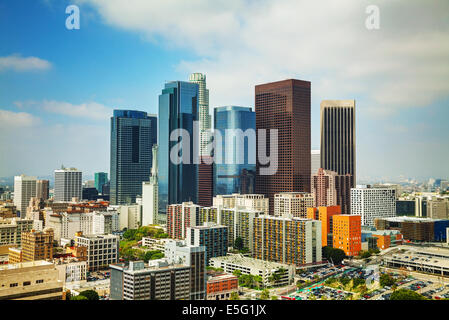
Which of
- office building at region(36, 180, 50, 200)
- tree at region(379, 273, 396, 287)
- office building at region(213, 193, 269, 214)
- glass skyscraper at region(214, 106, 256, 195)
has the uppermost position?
glass skyscraper at region(214, 106, 256, 195)

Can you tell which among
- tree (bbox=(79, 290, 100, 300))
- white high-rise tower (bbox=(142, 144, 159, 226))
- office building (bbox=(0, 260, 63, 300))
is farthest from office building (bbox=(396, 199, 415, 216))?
office building (bbox=(0, 260, 63, 300))

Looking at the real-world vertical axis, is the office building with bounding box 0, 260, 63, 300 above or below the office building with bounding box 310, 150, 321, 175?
below

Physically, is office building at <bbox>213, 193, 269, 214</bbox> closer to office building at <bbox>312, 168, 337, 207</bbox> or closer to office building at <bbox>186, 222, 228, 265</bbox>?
office building at <bbox>312, 168, 337, 207</bbox>

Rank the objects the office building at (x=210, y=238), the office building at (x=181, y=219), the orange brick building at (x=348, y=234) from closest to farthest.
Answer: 1. the office building at (x=210, y=238)
2. the orange brick building at (x=348, y=234)
3. the office building at (x=181, y=219)

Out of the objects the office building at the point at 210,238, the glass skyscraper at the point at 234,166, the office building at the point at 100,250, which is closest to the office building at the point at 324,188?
the glass skyscraper at the point at 234,166

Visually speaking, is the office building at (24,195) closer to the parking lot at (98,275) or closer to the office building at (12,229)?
the office building at (12,229)

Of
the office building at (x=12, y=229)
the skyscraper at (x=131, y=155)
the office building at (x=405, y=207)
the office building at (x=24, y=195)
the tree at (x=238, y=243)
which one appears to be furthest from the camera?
the skyscraper at (x=131, y=155)
